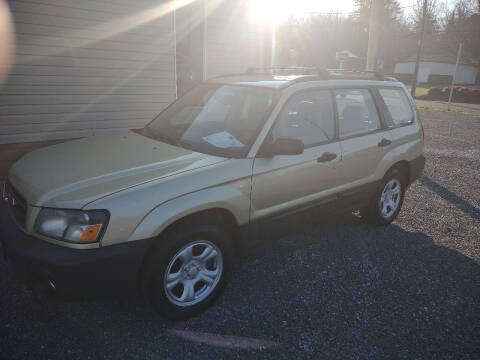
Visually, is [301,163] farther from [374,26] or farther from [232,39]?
[374,26]

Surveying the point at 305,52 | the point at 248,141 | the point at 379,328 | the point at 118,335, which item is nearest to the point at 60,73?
the point at 248,141

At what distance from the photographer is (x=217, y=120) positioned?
3.59 meters

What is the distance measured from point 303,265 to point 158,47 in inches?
214

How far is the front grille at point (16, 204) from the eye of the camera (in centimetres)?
268

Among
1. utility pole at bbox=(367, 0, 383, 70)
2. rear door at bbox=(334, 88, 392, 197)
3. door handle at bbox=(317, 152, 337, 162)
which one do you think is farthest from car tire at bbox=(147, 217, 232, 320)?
utility pole at bbox=(367, 0, 383, 70)

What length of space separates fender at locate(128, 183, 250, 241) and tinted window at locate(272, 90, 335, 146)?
63cm

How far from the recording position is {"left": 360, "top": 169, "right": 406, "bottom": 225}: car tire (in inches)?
178

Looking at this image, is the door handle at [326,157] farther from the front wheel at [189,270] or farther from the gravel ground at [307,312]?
the front wheel at [189,270]

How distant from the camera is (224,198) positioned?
2.89 m

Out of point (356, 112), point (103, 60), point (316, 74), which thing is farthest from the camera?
point (103, 60)

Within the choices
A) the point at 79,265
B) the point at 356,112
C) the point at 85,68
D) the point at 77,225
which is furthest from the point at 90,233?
the point at 85,68

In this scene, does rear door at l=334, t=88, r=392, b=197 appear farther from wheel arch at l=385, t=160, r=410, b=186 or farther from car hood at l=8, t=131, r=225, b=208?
car hood at l=8, t=131, r=225, b=208

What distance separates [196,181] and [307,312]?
4.58 ft

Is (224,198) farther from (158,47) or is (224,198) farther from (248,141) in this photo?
(158,47)
